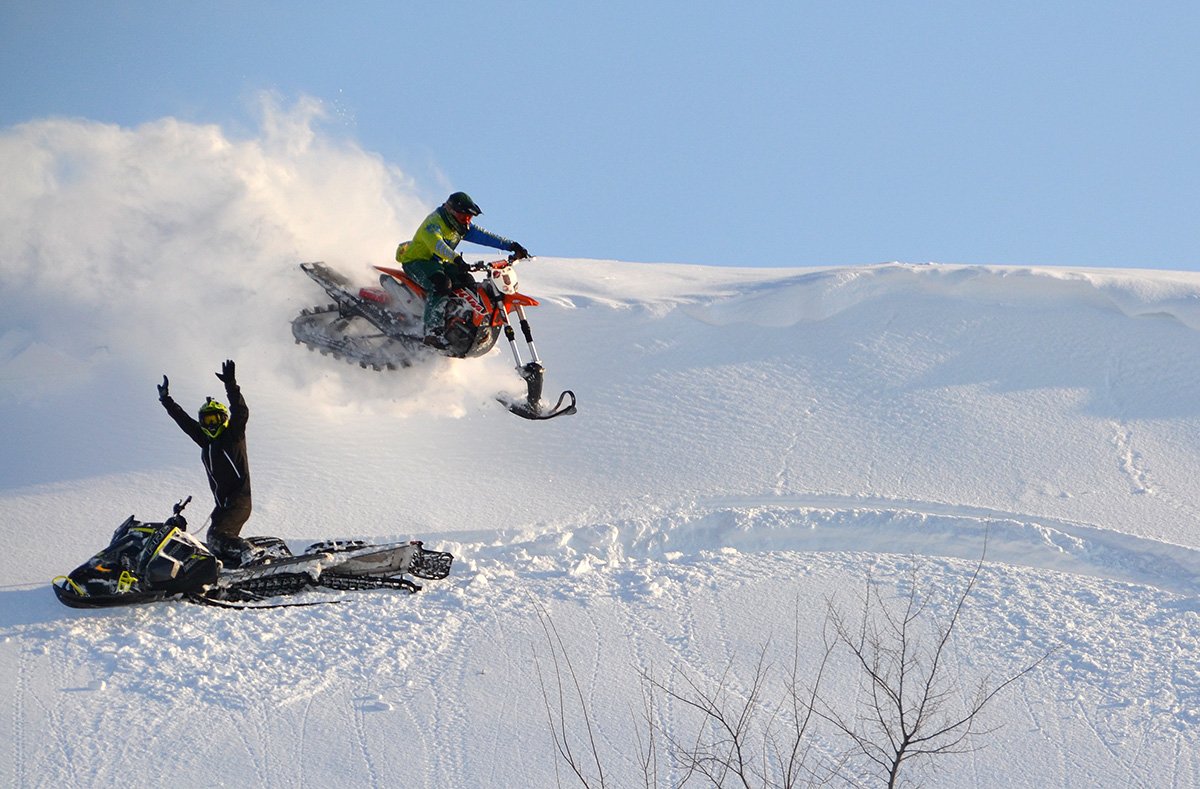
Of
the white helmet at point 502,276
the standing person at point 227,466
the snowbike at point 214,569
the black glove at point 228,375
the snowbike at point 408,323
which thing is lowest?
the snowbike at point 214,569

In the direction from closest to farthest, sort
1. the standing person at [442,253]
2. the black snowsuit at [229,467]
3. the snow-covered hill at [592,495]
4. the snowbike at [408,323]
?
the snow-covered hill at [592,495], the black snowsuit at [229,467], the standing person at [442,253], the snowbike at [408,323]

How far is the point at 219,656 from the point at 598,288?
1010cm

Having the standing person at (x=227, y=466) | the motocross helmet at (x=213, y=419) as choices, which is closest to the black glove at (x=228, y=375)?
the standing person at (x=227, y=466)

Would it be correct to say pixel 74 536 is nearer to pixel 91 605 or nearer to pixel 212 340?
pixel 91 605

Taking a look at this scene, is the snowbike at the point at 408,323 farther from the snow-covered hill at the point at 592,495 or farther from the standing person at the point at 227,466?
the standing person at the point at 227,466

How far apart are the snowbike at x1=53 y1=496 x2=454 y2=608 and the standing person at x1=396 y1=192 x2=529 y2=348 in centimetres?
208

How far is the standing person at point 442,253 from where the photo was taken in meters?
11.1

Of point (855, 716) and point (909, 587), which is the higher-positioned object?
point (909, 587)

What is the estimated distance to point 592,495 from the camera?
1242 centimetres

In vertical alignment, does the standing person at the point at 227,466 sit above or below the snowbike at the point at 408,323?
below

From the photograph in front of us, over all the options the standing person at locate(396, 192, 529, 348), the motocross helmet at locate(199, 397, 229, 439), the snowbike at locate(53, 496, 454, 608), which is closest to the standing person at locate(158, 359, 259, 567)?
the motocross helmet at locate(199, 397, 229, 439)

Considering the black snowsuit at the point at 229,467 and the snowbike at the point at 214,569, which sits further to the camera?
the black snowsuit at the point at 229,467

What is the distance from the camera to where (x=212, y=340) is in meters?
14.4

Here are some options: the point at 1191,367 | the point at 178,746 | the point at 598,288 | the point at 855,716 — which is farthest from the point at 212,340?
the point at 1191,367
